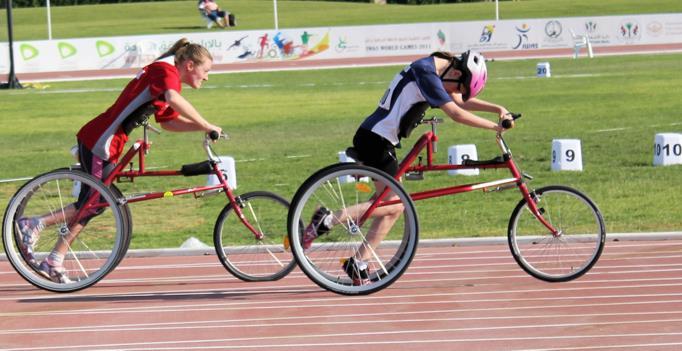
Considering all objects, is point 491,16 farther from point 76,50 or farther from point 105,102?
point 105,102

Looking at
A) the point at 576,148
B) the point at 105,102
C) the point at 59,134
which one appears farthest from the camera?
the point at 105,102

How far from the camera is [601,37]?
5644 centimetres

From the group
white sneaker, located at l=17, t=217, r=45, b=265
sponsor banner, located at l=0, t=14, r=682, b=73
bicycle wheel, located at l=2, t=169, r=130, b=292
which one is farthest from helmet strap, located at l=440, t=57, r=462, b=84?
sponsor banner, located at l=0, t=14, r=682, b=73

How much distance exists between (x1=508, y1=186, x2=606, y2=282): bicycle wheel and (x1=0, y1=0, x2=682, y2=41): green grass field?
61945 mm

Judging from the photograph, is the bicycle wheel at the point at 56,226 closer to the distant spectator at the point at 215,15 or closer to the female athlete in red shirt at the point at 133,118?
the female athlete in red shirt at the point at 133,118

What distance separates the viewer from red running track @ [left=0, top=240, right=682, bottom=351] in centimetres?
724

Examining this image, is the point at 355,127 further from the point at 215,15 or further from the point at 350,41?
the point at 215,15

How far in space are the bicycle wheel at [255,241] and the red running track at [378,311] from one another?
138mm

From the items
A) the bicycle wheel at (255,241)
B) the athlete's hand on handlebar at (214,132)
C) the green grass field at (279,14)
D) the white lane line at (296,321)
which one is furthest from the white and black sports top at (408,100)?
the green grass field at (279,14)

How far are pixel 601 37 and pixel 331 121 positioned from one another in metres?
32.8

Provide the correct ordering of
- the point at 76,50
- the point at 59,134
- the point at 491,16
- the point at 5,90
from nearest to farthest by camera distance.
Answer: the point at 59,134
the point at 5,90
the point at 76,50
the point at 491,16

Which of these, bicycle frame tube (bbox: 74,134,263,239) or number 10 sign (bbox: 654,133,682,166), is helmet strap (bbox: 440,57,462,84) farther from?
number 10 sign (bbox: 654,133,682,166)

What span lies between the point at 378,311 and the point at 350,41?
157 ft

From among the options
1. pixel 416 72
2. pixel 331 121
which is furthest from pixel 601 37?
pixel 416 72
